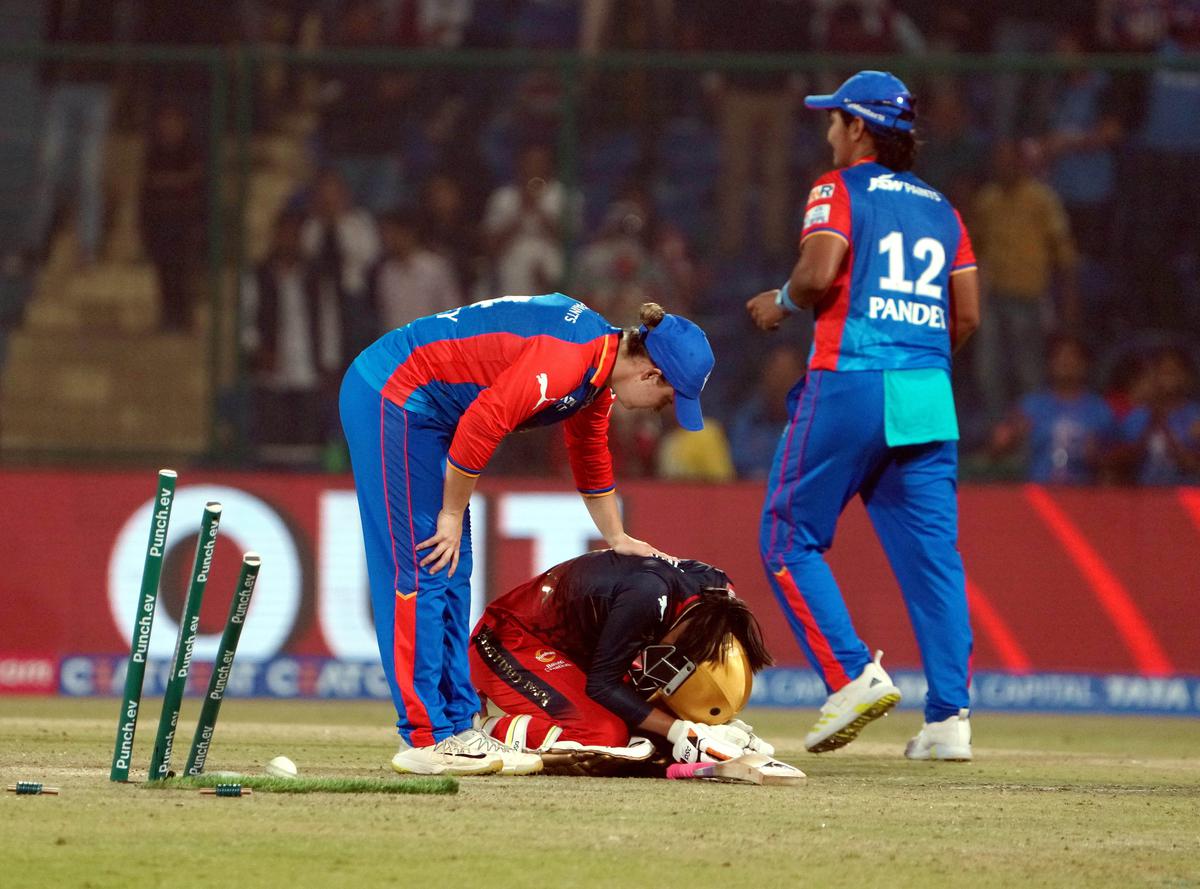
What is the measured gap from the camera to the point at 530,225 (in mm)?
13141

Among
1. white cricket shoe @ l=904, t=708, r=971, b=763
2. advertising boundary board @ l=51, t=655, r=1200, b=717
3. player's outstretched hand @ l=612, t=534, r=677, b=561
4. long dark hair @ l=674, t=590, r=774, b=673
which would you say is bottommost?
advertising boundary board @ l=51, t=655, r=1200, b=717

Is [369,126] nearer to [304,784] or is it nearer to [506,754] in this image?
[506,754]

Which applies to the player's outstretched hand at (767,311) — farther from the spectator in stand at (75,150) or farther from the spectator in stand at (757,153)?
the spectator in stand at (75,150)

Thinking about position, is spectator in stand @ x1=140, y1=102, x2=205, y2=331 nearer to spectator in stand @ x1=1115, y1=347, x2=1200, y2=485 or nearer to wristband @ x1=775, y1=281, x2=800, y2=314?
spectator in stand @ x1=1115, y1=347, x2=1200, y2=485

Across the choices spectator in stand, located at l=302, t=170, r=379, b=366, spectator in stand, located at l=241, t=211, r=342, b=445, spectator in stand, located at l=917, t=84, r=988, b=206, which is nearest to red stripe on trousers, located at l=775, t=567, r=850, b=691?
spectator in stand, located at l=241, t=211, r=342, b=445

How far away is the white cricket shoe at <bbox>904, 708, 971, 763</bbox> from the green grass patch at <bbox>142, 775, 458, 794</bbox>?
91.0 inches

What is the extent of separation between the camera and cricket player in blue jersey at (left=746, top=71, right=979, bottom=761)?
729 cm

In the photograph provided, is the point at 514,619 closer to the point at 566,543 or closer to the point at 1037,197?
the point at 566,543

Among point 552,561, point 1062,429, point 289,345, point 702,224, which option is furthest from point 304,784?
point 702,224

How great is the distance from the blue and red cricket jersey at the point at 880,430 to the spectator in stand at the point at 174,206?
6.55 metres

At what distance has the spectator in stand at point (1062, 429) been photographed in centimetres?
1252

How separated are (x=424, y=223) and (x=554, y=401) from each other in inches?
293

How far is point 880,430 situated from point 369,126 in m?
6.97

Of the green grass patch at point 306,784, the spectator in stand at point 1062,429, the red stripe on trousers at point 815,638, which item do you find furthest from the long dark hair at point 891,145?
the spectator in stand at point 1062,429
